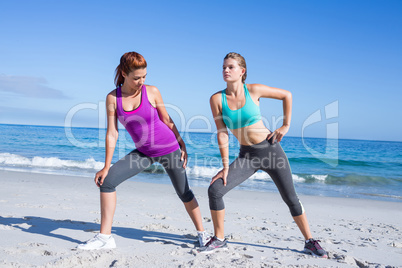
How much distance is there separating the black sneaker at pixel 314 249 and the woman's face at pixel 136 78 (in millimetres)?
2231

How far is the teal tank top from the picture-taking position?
3119mm

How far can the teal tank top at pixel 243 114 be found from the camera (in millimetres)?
3119

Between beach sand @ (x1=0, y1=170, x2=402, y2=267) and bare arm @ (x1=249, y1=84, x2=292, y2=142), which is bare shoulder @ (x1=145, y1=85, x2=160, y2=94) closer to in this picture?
bare arm @ (x1=249, y1=84, x2=292, y2=142)

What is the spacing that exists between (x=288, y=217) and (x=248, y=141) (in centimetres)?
275

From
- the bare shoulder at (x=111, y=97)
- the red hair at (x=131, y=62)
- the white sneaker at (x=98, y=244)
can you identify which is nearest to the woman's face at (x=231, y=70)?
the red hair at (x=131, y=62)

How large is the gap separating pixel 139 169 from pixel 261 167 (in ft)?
3.87

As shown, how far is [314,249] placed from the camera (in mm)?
3248

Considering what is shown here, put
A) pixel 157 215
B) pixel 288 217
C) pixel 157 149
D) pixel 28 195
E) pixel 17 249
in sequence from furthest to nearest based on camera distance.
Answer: pixel 28 195 → pixel 288 217 → pixel 157 215 → pixel 157 149 → pixel 17 249

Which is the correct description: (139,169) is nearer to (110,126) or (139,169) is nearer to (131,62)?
(110,126)

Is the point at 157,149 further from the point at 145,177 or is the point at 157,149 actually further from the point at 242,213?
the point at 145,177

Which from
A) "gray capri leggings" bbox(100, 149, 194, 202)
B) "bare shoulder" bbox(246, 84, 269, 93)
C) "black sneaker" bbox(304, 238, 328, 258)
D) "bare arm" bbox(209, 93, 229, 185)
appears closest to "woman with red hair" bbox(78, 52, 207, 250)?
"gray capri leggings" bbox(100, 149, 194, 202)

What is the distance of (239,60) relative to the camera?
3.13m

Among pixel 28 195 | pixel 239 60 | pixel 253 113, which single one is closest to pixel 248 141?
pixel 253 113

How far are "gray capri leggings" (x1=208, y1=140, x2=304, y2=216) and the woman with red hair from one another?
1.29 feet
